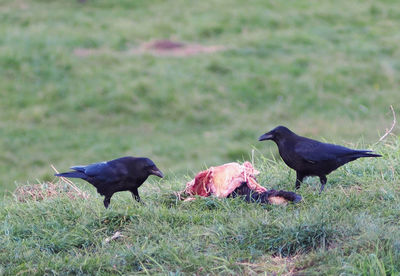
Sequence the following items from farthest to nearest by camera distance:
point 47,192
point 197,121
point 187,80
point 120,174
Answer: point 187,80 < point 197,121 < point 47,192 < point 120,174

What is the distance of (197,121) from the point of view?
1258 centimetres

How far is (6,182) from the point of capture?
1020 cm

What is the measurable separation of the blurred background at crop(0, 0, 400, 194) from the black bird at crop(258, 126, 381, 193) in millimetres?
5105

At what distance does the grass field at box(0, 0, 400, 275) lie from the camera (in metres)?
4.30

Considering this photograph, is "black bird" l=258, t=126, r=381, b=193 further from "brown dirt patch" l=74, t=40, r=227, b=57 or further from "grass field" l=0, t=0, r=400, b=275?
"brown dirt patch" l=74, t=40, r=227, b=57

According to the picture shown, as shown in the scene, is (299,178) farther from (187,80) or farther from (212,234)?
(187,80)

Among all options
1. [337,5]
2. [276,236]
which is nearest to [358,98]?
[337,5]

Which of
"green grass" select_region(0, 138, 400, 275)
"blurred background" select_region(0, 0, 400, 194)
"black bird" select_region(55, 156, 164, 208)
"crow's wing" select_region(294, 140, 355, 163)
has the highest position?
"crow's wing" select_region(294, 140, 355, 163)

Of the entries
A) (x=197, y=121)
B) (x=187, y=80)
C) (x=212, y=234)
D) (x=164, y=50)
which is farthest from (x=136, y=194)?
(x=164, y=50)

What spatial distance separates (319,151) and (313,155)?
7 centimetres

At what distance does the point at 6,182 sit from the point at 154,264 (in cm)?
670

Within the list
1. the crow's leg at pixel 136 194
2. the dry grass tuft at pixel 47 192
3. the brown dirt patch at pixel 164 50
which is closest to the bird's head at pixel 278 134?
the crow's leg at pixel 136 194

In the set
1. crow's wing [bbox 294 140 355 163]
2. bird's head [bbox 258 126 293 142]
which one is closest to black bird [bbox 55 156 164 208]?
bird's head [bbox 258 126 293 142]

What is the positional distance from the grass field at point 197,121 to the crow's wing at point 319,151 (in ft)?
1.03
